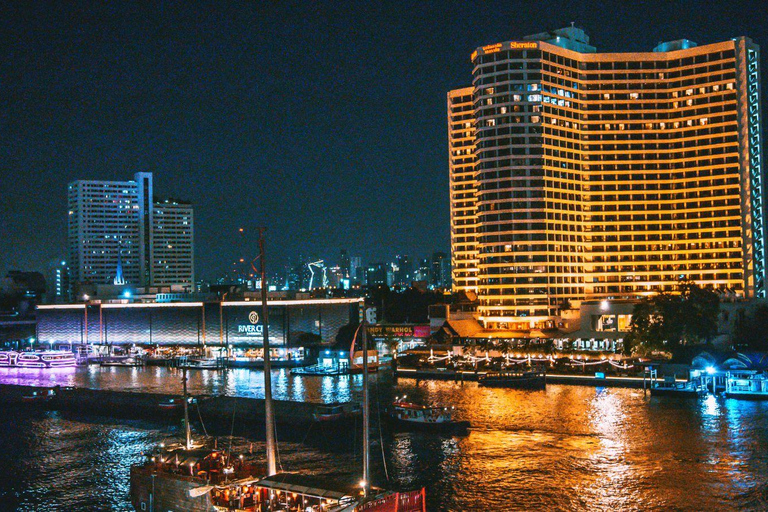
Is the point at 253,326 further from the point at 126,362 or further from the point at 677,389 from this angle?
the point at 677,389

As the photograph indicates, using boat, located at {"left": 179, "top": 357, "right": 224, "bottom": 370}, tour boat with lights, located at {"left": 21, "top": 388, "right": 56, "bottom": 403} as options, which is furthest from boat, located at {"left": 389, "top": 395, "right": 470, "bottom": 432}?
boat, located at {"left": 179, "top": 357, "right": 224, "bottom": 370}

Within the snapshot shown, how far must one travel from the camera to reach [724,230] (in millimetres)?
113062

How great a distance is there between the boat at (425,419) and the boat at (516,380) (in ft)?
63.8

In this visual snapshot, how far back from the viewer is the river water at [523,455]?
36.3 metres

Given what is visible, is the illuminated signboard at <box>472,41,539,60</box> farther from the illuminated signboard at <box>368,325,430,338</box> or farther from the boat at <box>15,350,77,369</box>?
the boat at <box>15,350,77,369</box>

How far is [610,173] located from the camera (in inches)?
4572

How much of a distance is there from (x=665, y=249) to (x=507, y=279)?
26.6 meters

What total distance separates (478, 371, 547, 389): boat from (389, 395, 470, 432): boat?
19447 mm

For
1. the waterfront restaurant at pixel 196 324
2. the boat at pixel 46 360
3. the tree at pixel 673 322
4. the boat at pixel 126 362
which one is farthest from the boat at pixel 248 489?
the boat at pixel 46 360

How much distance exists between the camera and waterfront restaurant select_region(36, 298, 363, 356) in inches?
4043

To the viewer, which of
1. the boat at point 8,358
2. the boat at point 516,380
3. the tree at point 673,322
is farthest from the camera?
the boat at point 8,358

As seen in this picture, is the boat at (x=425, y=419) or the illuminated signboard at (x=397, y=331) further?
the illuminated signboard at (x=397, y=331)

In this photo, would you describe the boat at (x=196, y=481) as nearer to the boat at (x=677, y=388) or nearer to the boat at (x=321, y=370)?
the boat at (x=677, y=388)

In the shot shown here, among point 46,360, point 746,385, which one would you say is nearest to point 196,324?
point 46,360
